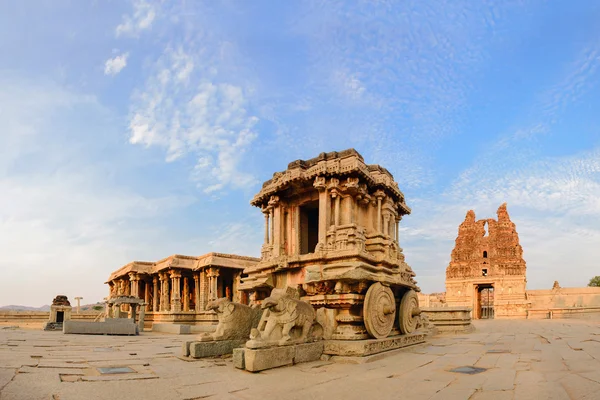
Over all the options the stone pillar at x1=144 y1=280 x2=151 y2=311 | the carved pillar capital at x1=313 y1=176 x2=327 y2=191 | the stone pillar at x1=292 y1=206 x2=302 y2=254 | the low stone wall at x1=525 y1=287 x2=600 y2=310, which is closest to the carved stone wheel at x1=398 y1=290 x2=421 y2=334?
the stone pillar at x1=292 y1=206 x2=302 y2=254

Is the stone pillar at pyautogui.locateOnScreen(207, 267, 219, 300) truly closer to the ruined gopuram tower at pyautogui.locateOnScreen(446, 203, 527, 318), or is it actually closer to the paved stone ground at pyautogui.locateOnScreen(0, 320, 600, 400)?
the paved stone ground at pyautogui.locateOnScreen(0, 320, 600, 400)

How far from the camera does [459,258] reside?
48.4m

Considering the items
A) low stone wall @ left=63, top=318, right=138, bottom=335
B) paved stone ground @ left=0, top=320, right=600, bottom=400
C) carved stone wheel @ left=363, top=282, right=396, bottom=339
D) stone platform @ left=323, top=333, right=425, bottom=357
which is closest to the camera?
paved stone ground @ left=0, top=320, right=600, bottom=400

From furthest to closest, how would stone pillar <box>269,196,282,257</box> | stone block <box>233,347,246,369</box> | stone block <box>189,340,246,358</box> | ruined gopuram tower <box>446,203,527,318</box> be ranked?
1. ruined gopuram tower <box>446,203,527,318</box>
2. stone pillar <box>269,196,282,257</box>
3. stone block <box>189,340,246,358</box>
4. stone block <box>233,347,246,369</box>

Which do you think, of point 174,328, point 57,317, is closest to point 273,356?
point 174,328

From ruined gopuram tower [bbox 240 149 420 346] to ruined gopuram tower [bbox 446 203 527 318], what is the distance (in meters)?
34.0

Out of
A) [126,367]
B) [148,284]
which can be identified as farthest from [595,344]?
[148,284]

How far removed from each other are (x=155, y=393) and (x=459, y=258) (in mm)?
47406

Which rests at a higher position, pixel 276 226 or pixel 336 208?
pixel 336 208

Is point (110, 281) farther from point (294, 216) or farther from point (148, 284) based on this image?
point (294, 216)

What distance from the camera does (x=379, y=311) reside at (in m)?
9.53

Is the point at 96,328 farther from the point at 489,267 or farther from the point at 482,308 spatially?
the point at 482,308

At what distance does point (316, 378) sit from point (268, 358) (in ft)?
3.31

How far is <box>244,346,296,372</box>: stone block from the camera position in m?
7.21
